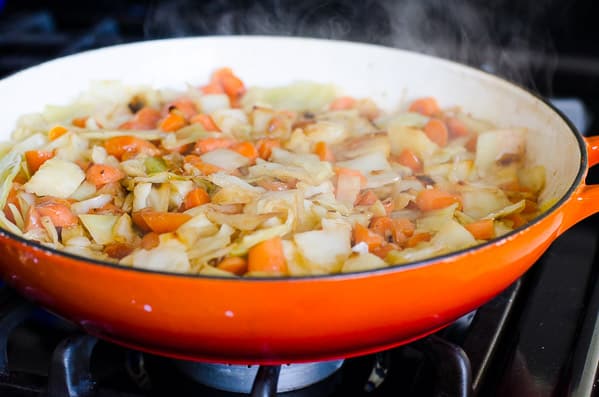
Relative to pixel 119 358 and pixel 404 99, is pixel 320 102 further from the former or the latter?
pixel 119 358

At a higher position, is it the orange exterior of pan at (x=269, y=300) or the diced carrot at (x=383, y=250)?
the orange exterior of pan at (x=269, y=300)

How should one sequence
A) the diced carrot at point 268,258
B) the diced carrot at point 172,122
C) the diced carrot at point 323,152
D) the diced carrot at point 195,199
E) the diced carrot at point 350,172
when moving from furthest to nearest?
the diced carrot at point 172,122
the diced carrot at point 323,152
the diced carrot at point 350,172
the diced carrot at point 195,199
the diced carrot at point 268,258

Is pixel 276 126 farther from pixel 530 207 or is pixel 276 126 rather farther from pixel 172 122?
pixel 530 207

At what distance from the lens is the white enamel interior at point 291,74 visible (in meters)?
1.41

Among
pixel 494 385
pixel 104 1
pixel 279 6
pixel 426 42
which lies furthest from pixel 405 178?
pixel 104 1

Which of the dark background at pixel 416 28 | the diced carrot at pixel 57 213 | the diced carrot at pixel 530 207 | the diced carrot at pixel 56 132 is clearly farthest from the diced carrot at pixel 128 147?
the dark background at pixel 416 28

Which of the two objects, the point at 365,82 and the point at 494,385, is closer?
the point at 494,385

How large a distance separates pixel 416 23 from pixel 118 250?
155cm

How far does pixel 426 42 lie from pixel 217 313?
Answer: 1626 millimetres

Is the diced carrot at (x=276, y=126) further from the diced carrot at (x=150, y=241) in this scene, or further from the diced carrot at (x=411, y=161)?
the diced carrot at (x=150, y=241)

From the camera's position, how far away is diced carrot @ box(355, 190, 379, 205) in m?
1.19

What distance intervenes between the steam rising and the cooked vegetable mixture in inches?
25.7

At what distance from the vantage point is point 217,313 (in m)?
0.81

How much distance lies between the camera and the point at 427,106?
1562 millimetres
